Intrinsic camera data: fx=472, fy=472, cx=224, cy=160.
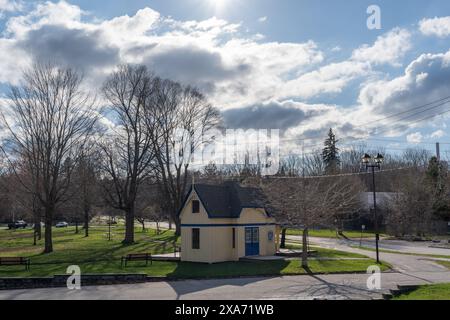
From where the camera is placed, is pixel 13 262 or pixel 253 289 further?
pixel 13 262

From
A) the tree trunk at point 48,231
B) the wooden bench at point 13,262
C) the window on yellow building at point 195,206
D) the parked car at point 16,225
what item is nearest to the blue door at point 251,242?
the window on yellow building at point 195,206

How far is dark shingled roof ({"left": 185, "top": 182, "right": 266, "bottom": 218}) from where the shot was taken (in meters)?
32.6

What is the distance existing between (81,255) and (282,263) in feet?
51.9

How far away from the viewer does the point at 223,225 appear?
1287 inches

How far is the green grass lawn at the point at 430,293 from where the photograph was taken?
1395 centimetres

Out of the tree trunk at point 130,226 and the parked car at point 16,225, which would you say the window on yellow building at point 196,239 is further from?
the parked car at point 16,225

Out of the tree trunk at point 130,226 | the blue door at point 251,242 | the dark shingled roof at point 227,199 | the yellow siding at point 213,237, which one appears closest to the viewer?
the yellow siding at point 213,237

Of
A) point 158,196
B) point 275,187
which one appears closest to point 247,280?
point 275,187

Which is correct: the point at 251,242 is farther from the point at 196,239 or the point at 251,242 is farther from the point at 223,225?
the point at 196,239

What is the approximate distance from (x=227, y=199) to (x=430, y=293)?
2046cm

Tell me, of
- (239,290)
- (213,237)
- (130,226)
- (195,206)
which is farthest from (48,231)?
(239,290)

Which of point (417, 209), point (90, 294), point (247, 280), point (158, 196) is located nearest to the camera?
point (90, 294)

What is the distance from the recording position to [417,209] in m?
58.6
